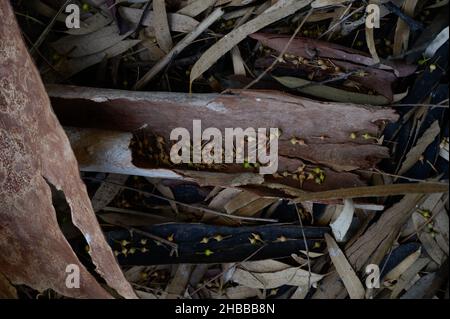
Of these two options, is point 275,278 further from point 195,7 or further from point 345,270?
point 195,7

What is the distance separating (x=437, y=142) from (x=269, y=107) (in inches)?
15.2

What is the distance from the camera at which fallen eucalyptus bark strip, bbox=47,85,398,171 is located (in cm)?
109

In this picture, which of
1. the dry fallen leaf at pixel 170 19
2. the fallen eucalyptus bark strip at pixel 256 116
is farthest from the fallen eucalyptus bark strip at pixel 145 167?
the dry fallen leaf at pixel 170 19

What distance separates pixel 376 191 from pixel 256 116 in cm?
29

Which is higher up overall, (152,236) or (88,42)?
(88,42)

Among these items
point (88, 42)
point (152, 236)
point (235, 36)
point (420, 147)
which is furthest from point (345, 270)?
point (88, 42)

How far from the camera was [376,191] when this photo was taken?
1.10 meters

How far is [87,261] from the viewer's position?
1251 millimetres

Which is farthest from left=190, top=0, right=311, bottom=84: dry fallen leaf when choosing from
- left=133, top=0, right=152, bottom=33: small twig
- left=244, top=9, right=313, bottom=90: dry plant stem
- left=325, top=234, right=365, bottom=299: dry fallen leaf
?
left=325, top=234, right=365, bottom=299: dry fallen leaf

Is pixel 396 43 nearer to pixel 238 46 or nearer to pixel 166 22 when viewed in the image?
pixel 238 46

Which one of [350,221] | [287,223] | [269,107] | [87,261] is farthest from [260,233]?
[87,261]

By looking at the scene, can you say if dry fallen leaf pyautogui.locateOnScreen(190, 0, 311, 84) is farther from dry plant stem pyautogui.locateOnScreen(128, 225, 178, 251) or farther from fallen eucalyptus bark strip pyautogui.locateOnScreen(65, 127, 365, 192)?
dry plant stem pyautogui.locateOnScreen(128, 225, 178, 251)

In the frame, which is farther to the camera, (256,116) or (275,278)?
(275,278)

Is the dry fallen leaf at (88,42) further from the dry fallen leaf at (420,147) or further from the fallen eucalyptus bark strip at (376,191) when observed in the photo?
the dry fallen leaf at (420,147)
